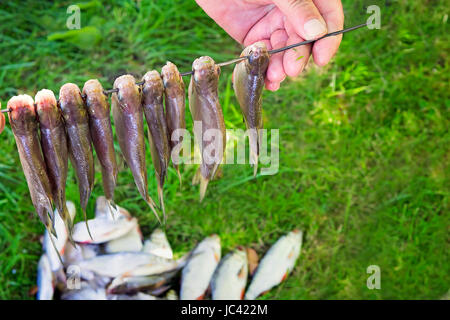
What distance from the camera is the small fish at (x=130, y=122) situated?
1.91 meters

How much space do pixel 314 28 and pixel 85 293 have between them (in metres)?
2.82

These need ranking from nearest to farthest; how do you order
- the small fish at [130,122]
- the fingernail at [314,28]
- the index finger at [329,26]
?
the small fish at [130,122] < the fingernail at [314,28] < the index finger at [329,26]

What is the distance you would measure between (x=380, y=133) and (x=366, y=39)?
0.96 m

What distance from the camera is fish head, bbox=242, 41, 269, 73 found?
2.08 meters

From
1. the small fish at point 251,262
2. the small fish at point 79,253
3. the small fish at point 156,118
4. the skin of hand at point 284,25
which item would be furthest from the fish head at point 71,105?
the small fish at point 251,262

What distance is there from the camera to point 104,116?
192 centimetres

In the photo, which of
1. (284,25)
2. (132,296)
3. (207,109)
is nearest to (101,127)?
(207,109)

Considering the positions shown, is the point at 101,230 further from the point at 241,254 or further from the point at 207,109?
the point at 207,109

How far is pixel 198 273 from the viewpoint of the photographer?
3.81m

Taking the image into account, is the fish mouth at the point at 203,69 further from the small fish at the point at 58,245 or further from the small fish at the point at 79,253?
the small fish at the point at 79,253

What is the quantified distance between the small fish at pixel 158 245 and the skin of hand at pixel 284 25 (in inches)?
76.4

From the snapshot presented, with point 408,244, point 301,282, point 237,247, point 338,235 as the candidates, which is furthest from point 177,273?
point 408,244

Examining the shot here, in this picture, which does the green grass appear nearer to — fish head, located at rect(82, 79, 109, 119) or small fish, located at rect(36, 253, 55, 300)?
small fish, located at rect(36, 253, 55, 300)

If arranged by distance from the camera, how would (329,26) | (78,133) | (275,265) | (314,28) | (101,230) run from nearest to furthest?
1. (78,133)
2. (314,28)
3. (329,26)
4. (101,230)
5. (275,265)
